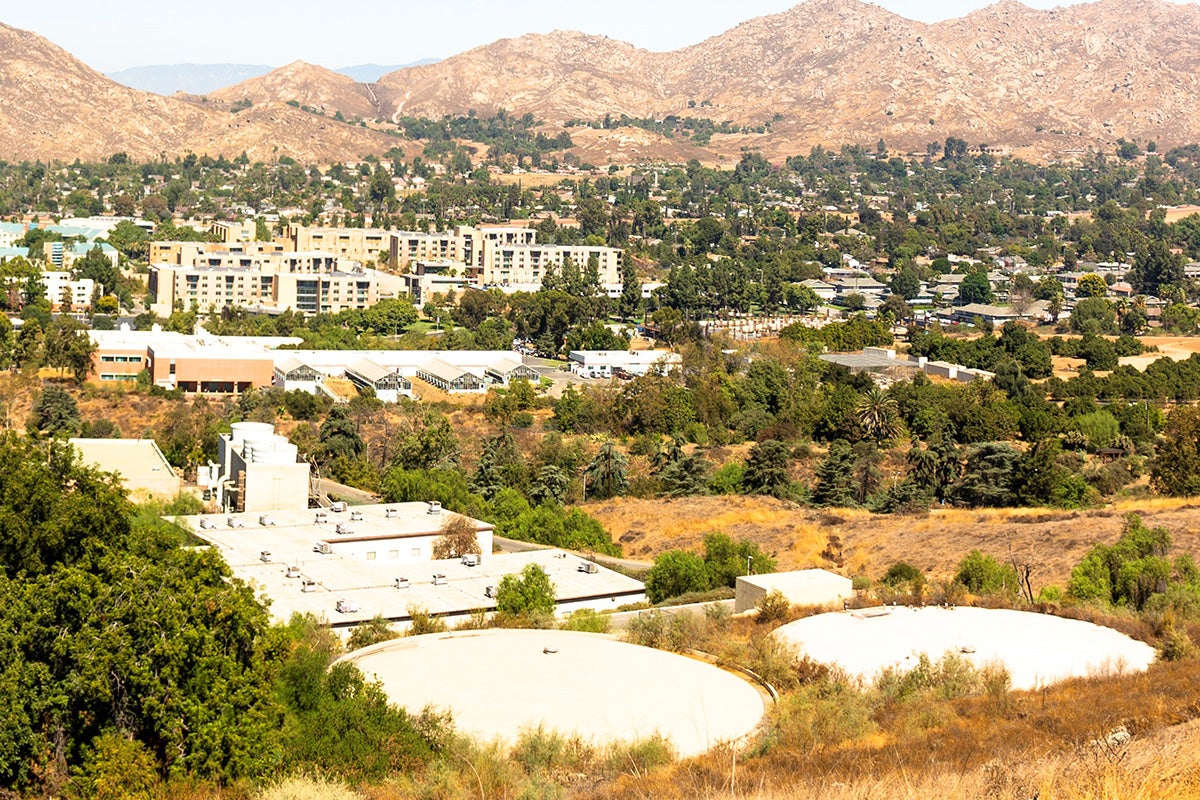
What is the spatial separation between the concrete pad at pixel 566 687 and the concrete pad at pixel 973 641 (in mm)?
1792

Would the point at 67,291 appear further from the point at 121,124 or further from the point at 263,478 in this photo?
the point at 121,124

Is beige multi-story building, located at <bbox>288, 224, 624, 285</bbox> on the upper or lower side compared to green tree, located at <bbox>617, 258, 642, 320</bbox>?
upper

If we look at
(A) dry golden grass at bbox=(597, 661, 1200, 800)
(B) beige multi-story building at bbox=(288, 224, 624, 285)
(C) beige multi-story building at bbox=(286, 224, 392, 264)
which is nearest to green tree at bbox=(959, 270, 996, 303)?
(B) beige multi-story building at bbox=(288, 224, 624, 285)

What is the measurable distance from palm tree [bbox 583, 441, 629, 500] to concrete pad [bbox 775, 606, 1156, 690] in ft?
57.0

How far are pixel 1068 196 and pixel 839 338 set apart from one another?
265ft

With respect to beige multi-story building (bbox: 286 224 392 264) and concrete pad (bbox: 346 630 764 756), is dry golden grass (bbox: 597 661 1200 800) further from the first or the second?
beige multi-story building (bbox: 286 224 392 264)

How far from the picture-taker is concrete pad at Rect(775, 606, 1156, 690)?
17250 millimetres

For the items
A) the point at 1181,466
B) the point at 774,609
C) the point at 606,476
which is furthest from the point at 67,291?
the point at 774,609

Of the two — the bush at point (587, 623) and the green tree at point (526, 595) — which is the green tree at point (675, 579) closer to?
the green tree at point (526, 595)

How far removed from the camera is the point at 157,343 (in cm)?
5353

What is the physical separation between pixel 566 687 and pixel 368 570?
894 cm

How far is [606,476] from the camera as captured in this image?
37.8 m

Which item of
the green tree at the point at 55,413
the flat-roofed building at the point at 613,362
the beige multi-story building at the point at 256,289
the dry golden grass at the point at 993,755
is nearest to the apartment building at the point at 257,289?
the beige multi-story building at the point at 256,289

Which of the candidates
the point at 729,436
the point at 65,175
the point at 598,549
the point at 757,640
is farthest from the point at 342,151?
the point at 757,640
